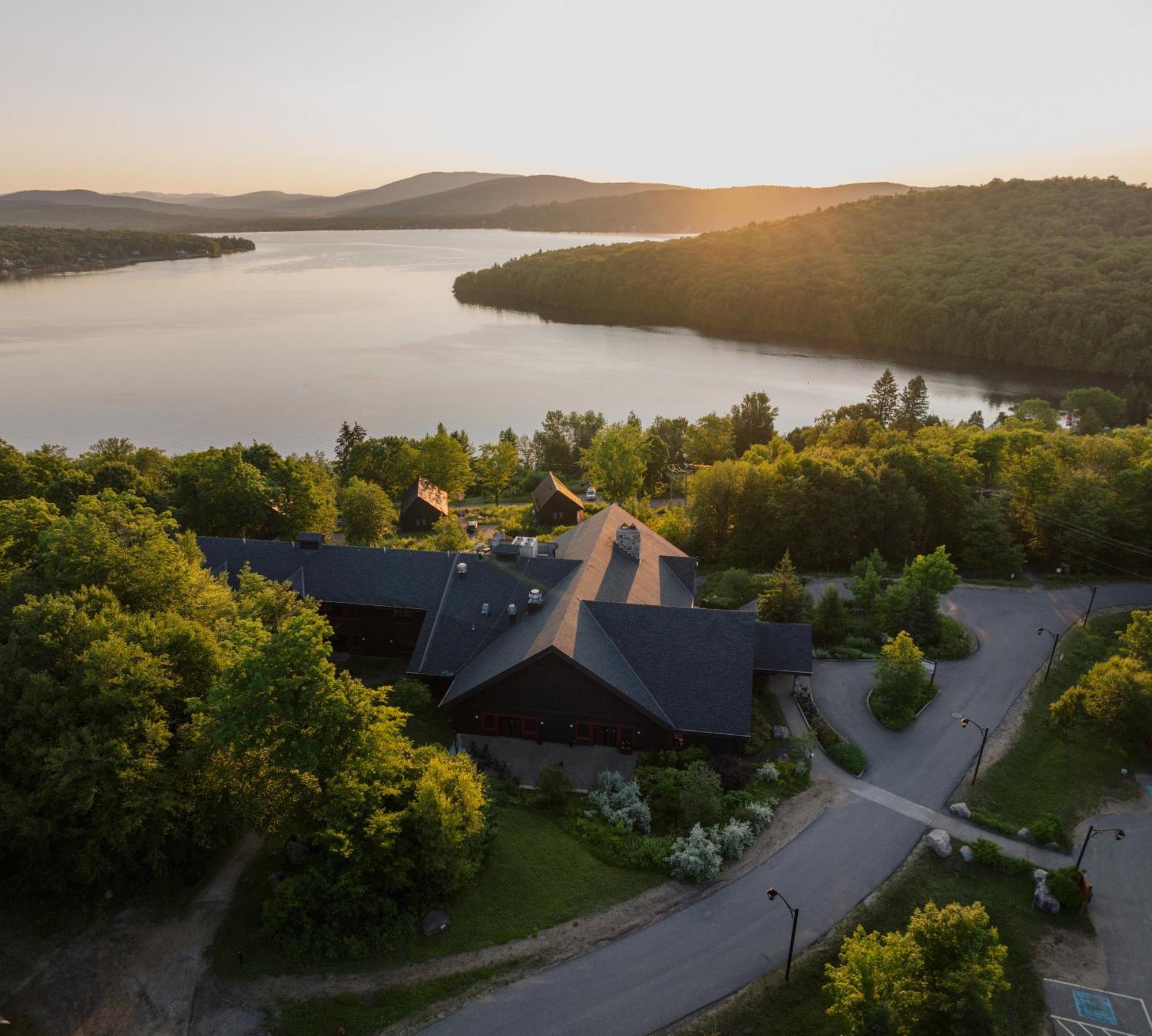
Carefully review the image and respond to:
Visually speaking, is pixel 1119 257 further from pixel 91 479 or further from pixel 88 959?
pixel 88 959

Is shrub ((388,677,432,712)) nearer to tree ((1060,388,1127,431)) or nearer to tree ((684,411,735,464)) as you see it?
tree ((684,411,735,464))

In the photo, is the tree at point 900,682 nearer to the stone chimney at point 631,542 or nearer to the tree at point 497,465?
the stone chimney at point 631,542

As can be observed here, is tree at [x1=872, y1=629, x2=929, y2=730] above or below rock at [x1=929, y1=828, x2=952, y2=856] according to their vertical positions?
above

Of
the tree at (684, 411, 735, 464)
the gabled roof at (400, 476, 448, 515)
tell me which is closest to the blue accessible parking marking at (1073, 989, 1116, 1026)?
the gabled roof at (400, 476, 448, 515)

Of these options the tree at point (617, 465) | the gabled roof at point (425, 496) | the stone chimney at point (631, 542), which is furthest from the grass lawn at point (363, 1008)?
the tree at point (617, 465)

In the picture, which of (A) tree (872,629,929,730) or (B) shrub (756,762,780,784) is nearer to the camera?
(B) shrub (756,762,780,784)

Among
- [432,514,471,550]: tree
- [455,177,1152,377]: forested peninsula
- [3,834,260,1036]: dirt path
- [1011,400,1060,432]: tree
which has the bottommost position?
[3,834,260,1036]: dirt path
